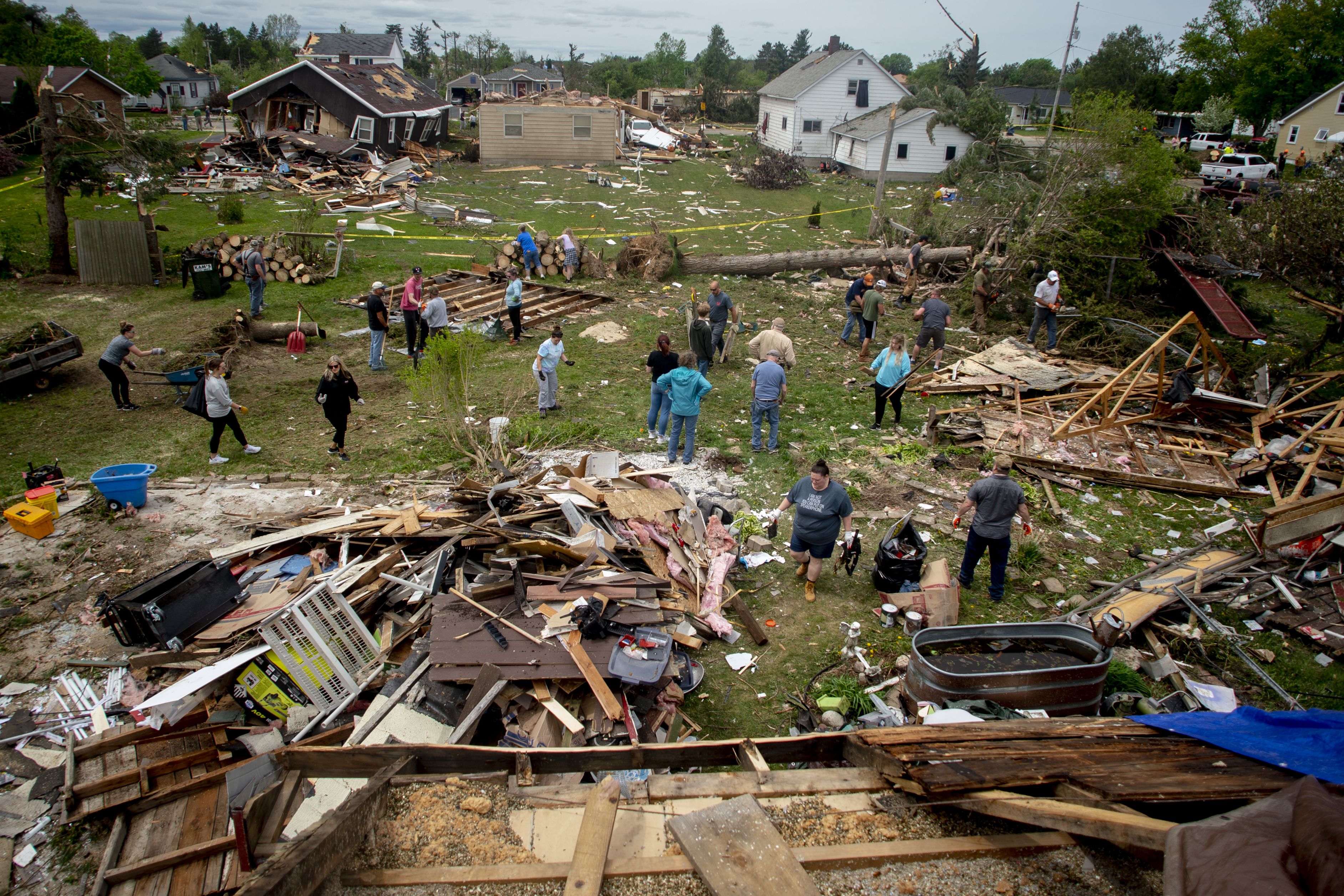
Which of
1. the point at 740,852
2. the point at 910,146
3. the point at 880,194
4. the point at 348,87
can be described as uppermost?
the point at 348,87

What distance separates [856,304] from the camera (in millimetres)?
13117

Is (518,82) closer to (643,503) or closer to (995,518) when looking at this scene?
(643,503)

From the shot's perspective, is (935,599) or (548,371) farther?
(548,371)

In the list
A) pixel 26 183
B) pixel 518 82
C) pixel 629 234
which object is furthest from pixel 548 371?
pixel 518 82

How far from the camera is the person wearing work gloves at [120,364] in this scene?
9.86 meters

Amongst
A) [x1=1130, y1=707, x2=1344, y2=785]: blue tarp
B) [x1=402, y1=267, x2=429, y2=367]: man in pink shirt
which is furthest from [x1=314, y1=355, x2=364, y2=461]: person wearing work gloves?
[x1=1130, y1=707, x2=1344, y2=785]: blue tarp

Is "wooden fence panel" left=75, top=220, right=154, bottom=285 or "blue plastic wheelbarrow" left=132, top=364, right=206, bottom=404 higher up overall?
"wooden fence panel" left=75, top=220, right=154, bottom=285

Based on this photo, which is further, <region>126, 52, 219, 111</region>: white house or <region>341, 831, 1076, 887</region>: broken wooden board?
<region>126, 52, 219, 111</region>: white house

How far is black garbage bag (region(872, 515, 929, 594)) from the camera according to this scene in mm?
6539

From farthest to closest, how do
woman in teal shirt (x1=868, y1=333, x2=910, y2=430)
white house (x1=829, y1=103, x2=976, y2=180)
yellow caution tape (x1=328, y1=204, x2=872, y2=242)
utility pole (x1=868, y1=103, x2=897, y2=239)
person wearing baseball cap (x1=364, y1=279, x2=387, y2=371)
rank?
1. white house (x1=829, y1=103, x2=976, y2=180)
2. utility pole (x1=868, y1=103, x2=897, y2=239)
3. yellow caution tape (x1=328, y1=204, x2=872, y2=242)
4. person wearing baseball cap (x1=364, y1=279, x2=387, y2=371)
5. woman in teal shirt (x1=868, y1=333, x2=910, y2=430)

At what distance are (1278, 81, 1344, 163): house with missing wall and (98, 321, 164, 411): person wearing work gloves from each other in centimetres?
4483

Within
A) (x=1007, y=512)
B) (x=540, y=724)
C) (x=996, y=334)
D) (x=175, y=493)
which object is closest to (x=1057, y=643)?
(x=1007, y=512)

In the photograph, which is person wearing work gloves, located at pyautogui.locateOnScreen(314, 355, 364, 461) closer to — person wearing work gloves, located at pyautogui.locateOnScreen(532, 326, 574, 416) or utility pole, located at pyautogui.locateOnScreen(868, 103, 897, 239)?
person wearing work gloves, located at pyautogui.locateOnScreen(532, 326, 574, 416)

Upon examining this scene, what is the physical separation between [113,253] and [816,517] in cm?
1667
